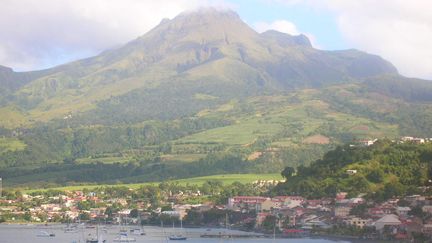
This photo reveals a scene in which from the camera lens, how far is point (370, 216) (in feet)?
272

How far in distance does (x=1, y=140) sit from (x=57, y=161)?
19237 millimetres

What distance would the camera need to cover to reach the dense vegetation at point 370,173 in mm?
89500

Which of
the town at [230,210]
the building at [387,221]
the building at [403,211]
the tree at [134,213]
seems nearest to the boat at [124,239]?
the town at [230,210]

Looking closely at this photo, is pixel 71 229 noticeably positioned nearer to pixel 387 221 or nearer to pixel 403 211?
pixel 387 221

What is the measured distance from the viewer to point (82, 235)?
308ft

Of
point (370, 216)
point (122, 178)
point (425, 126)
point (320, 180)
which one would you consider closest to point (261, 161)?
point (122, 178)

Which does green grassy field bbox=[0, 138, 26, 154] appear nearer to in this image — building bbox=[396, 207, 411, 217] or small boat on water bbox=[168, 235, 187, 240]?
small boat on water bbox=[168, 235, 187, 240]

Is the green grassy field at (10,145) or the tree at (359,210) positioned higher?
the green grassy field at (10,145)

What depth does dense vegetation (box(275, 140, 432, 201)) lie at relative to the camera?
89500 millimetres

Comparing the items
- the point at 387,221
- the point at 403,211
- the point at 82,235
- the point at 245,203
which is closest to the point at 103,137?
the point at 245,203

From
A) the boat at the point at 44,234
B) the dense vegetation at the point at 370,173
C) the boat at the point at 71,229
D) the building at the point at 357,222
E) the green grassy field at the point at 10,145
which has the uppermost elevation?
the green grassy field at the point at 10,145

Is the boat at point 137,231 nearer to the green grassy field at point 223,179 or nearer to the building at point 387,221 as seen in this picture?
the building at point 387,221

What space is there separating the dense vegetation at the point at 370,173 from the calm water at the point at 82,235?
12.3 m

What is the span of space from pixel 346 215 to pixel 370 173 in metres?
10.3
